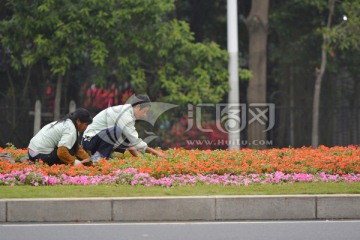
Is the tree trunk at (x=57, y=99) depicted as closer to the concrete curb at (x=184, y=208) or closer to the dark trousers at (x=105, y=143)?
the dark trousers at (x=105, y=143)

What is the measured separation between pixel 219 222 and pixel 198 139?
14.0m

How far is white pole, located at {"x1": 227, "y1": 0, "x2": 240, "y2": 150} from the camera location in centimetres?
2195

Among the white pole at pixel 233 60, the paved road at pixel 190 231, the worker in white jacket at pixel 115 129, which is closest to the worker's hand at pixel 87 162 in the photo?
the worker in white jacket at pixel 115 129

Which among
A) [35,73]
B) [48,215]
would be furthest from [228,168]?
[35,73]

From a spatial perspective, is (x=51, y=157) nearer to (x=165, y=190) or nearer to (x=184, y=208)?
(x=165, y=190)

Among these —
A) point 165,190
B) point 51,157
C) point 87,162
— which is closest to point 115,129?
point 87,162

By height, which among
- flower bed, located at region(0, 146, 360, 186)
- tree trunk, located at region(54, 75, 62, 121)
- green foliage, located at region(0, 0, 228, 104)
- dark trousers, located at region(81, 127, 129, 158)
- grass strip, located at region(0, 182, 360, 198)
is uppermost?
green foliage, located at region(0, 0, 228, 104)

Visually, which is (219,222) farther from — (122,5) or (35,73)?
(35,73)

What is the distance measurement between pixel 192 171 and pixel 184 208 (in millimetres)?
2222

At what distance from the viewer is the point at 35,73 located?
2645 centimetres

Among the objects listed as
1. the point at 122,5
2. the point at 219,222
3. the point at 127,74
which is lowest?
the point at 219,222

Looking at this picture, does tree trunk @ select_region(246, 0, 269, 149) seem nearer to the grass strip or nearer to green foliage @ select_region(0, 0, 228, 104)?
green foliage @ select_region(0, 0, 228, 104)

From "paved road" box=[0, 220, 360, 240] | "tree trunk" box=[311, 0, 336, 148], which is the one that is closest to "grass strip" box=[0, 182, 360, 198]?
"paved road" box=[0, 220, 360, 240]

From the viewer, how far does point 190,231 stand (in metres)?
9.50
